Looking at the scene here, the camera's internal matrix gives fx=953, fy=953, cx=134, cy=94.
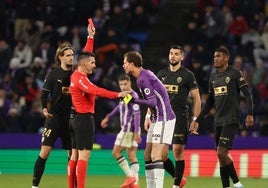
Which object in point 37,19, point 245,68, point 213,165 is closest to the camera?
point 213,165

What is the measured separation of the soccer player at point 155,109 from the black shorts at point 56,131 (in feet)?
5.05

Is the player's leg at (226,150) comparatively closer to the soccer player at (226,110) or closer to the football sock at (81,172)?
the soccer player at (226,110)

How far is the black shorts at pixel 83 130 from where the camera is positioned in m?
14.7

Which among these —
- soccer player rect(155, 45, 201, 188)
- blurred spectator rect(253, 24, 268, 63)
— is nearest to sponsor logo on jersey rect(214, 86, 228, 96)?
soccer player rect(155, 45, 201, 188)

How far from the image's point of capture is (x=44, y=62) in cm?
2545

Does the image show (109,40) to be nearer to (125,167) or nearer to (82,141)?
(125,167)

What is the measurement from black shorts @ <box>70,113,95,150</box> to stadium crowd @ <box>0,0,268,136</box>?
27.5 feet

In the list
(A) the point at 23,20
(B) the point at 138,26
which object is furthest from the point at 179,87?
(A) the point at 23,20

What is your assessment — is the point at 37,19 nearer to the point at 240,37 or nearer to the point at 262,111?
the point at 240,37

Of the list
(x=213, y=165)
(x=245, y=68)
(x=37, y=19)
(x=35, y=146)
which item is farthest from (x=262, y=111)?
(x=37, y=19)

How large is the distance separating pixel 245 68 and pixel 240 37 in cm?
149

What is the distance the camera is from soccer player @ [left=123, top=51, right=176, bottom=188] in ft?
47.2

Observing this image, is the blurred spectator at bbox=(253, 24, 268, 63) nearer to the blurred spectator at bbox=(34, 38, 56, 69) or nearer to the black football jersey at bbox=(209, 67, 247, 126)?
the blurred spectator at bbox=(34, 38, 56, 69)

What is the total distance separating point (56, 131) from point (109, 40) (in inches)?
423
